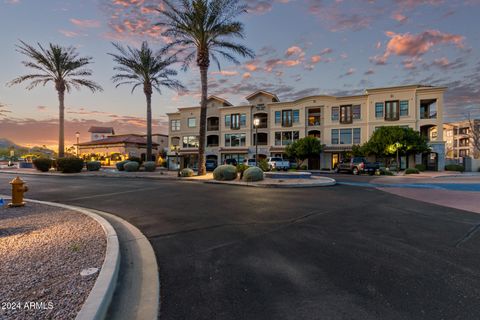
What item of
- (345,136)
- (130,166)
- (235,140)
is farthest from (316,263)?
(235,140)

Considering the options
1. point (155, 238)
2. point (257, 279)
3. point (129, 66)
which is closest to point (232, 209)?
point (155, 238)

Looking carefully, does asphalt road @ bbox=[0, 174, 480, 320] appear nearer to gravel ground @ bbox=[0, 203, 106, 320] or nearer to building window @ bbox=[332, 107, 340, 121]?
gravel ground @ bbox=[0, 203, 106, 320]

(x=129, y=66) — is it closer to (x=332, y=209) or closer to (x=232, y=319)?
(x=332, y=209)

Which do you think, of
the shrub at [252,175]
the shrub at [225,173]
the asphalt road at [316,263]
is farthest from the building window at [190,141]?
the asphalt road at [316,263]

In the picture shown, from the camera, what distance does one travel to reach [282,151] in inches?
1590

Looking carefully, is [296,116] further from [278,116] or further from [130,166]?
[130,166]

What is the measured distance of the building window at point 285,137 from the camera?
4047cm

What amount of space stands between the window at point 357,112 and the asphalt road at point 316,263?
1255 inches

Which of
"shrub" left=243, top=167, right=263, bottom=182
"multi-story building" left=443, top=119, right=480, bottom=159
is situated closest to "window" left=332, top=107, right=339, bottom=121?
"shrub" left=243, top=167, right=263, bottom=182

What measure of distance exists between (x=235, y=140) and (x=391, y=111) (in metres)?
25.3

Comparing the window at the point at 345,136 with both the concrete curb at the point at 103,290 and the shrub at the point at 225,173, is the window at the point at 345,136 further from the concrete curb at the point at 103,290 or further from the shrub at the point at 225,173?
the concrete curb at the point at 103,290

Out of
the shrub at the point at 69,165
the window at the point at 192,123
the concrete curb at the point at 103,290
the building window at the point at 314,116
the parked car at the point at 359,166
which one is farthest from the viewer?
the window at the point at 192,123

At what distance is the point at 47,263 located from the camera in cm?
376

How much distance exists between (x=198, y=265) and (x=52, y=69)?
37.4m
